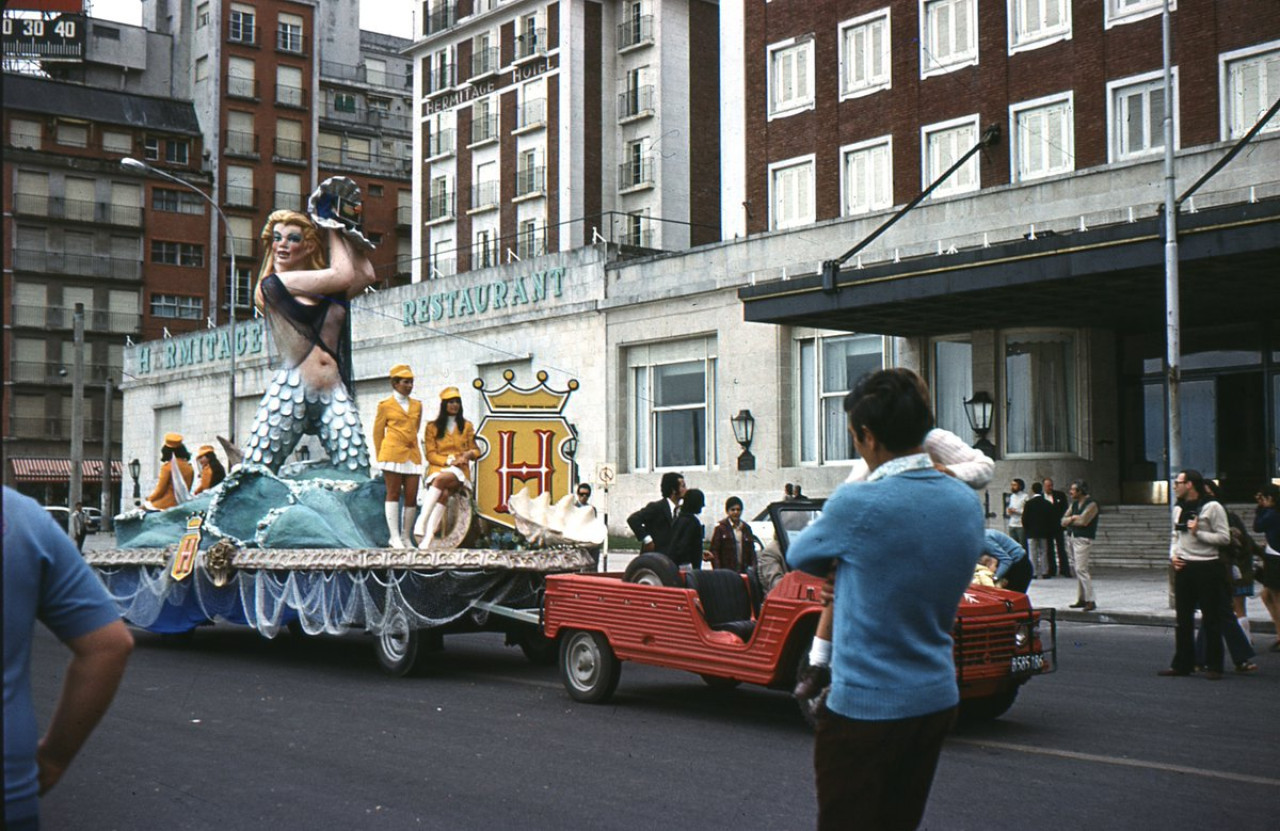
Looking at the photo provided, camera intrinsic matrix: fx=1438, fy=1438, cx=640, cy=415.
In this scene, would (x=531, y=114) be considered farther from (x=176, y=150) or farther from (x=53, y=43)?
(x=53, y=43)

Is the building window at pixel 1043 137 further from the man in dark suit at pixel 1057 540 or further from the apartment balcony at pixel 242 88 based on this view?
the apartment balcony at pixel 242 88

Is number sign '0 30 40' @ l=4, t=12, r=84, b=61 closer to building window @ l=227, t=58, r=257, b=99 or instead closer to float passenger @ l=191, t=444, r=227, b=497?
building window @ l=227, t=58, r=257, b=99

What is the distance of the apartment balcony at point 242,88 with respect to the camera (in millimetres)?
73812

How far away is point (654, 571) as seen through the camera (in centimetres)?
1079

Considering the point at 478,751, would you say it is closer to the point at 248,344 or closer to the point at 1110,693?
the point at 1110,693

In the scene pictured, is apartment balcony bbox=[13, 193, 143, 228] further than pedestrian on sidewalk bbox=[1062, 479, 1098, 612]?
Yes

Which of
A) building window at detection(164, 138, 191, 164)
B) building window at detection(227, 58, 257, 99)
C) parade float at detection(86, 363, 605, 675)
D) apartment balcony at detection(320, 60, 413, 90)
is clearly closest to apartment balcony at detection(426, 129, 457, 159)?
building window at detection(227, 58, 257, 99)

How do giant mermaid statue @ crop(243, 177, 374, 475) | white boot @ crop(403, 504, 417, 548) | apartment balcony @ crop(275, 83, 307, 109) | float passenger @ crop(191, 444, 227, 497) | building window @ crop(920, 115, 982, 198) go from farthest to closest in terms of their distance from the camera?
apartment balcony @ crop(275, 83, 307, 109) → building window @ crop(920, 115, 982, 198) → float passenger @ crop(191, 444, 227, 497) → giant mermaid statue @ crop(243, 177, 374, 475) → white boot @ crop(403, 504, 417, 548)

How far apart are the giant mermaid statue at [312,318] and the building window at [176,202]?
203 ft

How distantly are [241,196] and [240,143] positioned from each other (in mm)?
2836

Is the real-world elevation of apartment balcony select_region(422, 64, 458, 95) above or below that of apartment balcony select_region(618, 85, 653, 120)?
above

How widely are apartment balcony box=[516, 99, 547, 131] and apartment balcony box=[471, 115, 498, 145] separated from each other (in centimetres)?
135

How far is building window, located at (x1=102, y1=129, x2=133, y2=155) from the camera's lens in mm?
72312

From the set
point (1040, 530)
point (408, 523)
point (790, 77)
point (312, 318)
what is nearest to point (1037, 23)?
point (790, 77)
